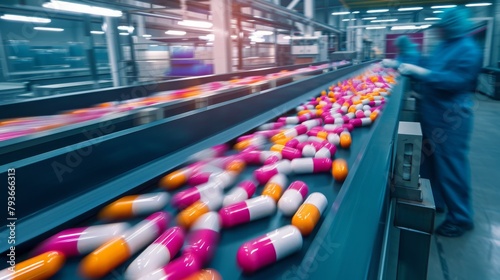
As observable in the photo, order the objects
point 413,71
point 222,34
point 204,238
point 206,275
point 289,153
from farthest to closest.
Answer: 1. point 222,34
2. point 413,71
3. point 289,153
4. point 204,238
5. point 206,275

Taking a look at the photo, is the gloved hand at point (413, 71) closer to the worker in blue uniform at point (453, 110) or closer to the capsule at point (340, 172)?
the worker in blue uniform at point (453, 110)

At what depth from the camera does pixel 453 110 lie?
209 cm

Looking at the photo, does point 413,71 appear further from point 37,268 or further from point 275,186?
point 37,268

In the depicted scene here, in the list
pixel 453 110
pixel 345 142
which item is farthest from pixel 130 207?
pixel 453 110

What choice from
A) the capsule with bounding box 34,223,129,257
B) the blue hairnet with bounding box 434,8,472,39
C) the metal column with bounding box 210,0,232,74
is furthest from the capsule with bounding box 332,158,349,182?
the metal column with bounding box 210,0,232,74

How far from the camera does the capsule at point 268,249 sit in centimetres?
65

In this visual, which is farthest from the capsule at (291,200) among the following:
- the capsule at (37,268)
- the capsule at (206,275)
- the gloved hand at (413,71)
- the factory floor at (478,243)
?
the gloved hand at (413,71)

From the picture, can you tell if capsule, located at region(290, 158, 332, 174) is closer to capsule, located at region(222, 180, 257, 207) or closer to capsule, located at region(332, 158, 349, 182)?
capsule, located at region(332, 158, 349, 182)

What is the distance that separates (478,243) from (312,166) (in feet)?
5.98

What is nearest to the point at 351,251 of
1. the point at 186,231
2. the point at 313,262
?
the point at 313,262

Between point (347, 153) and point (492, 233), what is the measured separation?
1.75 metres

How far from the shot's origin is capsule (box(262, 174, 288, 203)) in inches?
36.9

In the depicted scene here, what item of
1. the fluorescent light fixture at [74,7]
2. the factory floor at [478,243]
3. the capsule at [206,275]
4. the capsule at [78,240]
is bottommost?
the factory floor at [478,243]

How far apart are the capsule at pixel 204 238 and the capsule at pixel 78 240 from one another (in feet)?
0.67
